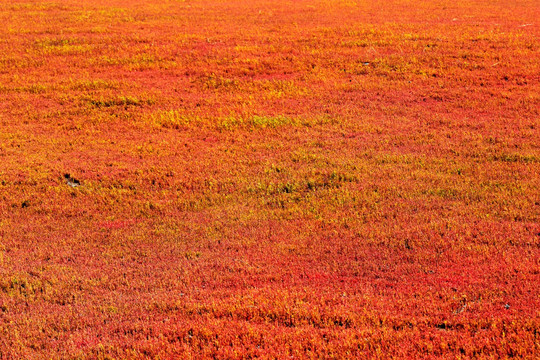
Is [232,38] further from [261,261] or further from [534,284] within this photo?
[534,284]

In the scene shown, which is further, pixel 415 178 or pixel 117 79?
A: pixel 117 79

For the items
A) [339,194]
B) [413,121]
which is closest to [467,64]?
[413,121]

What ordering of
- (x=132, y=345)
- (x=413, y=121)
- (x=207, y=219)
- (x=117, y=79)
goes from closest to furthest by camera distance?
(x=132, y=345)
(x=207, y=219)
(x=413, y=121)
(x=117, y=79)

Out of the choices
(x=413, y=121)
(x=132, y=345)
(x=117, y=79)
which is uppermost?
(x=117, y=79)

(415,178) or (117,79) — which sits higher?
(117,79)

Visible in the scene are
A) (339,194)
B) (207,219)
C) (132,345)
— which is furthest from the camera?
(339,194)

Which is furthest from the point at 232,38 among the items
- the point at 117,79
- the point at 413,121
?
the point at 413,121

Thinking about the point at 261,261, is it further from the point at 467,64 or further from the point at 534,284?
the point at 467,64
